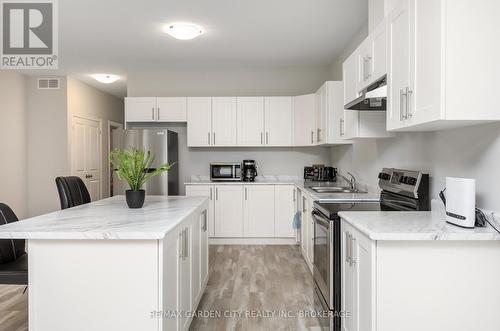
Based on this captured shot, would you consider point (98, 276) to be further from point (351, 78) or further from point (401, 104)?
point (351, 78)

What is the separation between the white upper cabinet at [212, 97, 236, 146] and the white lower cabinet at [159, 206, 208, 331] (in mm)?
2320

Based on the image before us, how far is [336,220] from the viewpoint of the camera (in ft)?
7.30

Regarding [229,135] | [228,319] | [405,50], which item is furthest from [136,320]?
[229,135]

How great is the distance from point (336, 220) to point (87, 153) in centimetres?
564

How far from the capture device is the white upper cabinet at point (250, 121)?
5.01 metres

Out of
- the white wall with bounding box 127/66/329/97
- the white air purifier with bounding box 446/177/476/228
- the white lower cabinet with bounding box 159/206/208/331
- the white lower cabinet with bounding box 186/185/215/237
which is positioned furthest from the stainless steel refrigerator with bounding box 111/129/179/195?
the white air purifier with bounding box 446/177/476/228

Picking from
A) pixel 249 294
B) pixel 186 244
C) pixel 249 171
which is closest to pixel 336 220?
pixel 186 244

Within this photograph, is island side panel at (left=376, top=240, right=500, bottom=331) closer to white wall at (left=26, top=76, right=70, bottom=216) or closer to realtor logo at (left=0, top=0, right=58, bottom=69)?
realtor logo at (left=0, top=0, right=58, bottom=69)

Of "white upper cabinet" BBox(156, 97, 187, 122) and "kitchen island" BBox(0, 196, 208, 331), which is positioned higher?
"white upper cabinet" BBox(156, 97, 187, 122)

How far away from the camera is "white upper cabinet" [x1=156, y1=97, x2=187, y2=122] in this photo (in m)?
5.04

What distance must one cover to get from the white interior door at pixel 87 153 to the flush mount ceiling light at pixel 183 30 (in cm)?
327

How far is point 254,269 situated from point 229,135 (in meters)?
2.03

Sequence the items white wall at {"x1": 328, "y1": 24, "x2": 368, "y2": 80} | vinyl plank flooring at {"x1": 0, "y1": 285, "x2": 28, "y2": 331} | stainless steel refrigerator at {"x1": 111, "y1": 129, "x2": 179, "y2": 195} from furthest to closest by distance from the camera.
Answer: stainless steel refrigerator at {"x1": 111, "y1": 129, "x2": 179, "y2": 195}, white wall at {"x1": 328, "y1": 24, "x2": 368, "y2": 80}, vinyl plank flooring at {"x1": 0, "y1": 285, "x2": 28, "y2": 331}

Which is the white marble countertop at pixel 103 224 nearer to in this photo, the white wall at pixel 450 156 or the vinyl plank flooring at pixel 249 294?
the vinyl plank flooring at pixel 249 294
